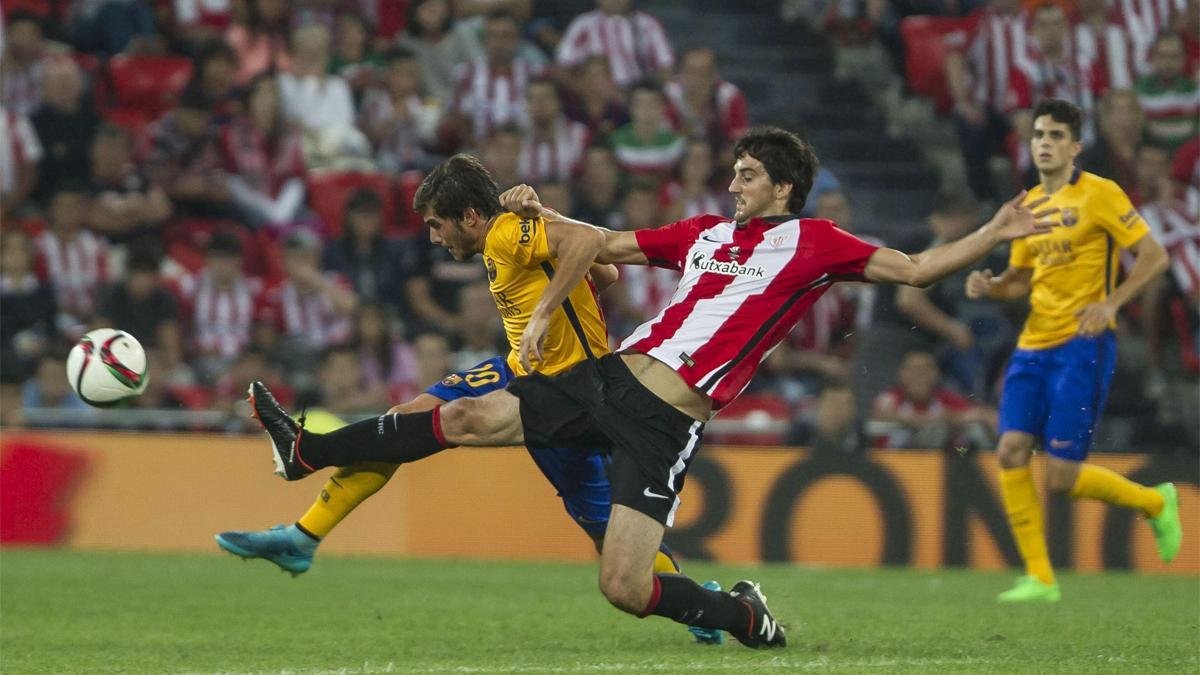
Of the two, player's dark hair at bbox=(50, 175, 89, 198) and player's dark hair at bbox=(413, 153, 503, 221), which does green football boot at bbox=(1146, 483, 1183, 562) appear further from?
player's dark hair at bbox=(50, 175, 89, 198)

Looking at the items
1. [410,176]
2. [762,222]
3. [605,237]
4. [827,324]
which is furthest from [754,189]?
[410,176]

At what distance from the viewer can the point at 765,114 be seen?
1497 centimetres

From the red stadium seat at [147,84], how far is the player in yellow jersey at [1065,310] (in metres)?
8.20

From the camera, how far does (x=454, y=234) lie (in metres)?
6.55

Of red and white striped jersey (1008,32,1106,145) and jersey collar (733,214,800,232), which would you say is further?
red and white striped jersey (1008,32,1106,145)

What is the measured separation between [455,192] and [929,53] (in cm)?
888

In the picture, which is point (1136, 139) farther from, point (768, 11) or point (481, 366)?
point (481, 366)

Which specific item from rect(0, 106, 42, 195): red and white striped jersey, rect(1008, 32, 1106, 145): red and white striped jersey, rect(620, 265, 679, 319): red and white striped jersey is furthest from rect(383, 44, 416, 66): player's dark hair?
rect(1008, 32, 1106, 145): red and white striped jersey

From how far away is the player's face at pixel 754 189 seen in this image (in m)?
6.23

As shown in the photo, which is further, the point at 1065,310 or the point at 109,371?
the point at 1065,310

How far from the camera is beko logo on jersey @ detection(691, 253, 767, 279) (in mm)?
6176

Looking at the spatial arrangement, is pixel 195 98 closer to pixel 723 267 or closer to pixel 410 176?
pixel 410 176

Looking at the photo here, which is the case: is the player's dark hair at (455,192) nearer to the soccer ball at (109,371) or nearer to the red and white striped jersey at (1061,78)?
the soccer ball at (109,371)

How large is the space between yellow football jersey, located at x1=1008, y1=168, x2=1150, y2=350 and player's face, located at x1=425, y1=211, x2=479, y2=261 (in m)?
3.21
